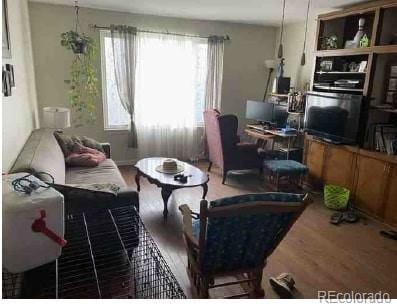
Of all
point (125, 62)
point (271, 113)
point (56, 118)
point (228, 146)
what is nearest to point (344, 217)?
point (228, 146)

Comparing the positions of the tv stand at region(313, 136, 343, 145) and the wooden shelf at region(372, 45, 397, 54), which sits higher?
the wooden shelf at region(372, 45, 397, 54)

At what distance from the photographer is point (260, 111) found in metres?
4.95

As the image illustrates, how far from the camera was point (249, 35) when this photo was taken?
530 centimetres

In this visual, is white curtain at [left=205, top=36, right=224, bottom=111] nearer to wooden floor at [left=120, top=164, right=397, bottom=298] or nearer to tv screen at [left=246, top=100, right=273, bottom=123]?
tv screen at [left=246, top=100, right=273, bottom=123]

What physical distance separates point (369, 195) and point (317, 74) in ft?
5.58

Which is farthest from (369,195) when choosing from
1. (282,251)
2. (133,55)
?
(133,55)

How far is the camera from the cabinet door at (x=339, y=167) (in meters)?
3.55

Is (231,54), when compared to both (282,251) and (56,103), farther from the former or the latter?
(282,251)

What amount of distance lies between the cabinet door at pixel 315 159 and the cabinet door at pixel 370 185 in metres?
0.55

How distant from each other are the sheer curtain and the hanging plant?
0.65 metres

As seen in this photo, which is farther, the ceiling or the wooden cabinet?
the ceiling

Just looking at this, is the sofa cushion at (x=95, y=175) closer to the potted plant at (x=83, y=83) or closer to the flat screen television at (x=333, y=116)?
the potted plant at (x=83, y=83)

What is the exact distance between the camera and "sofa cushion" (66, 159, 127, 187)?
2.97m

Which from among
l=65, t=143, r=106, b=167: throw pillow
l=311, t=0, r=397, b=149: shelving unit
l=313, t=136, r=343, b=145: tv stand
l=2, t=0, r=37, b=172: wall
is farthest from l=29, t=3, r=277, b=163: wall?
l=313, t=136, r=343, b=145: tv stand
